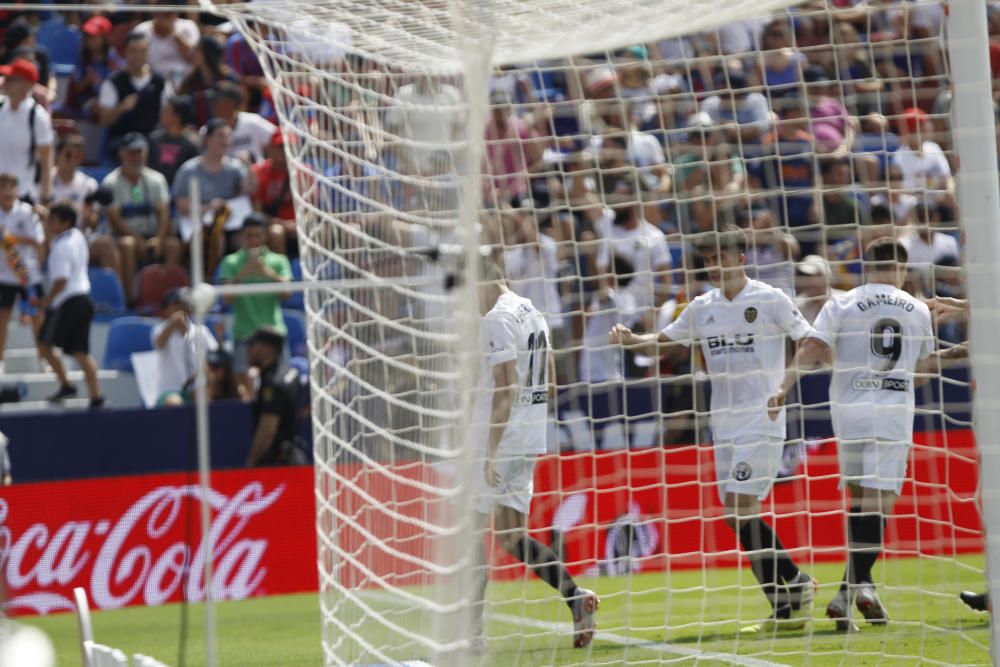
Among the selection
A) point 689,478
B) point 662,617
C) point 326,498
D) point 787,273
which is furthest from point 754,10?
point 689,478

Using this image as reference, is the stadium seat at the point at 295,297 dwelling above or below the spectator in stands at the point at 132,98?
below

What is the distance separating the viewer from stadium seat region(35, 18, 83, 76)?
15.7 meters

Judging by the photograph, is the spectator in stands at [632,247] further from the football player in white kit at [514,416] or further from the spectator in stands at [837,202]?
the football player in white kit at [514,416]

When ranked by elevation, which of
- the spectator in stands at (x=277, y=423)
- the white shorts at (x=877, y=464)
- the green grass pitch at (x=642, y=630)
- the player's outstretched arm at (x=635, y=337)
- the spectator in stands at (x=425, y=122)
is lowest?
the green grass pitch at (x=642, y=630)

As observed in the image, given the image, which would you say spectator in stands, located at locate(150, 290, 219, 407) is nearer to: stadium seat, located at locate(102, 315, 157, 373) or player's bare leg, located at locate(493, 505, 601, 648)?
stadium seat, located at locate(102, 315, 157, 373)

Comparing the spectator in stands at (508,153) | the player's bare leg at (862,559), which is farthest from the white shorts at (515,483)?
the spectator in stands at (508,153)

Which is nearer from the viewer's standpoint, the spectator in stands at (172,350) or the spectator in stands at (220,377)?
the spectator in stands at (220,377)

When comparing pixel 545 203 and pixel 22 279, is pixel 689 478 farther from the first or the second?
pixel 22 279

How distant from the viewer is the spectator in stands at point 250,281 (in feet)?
40.7

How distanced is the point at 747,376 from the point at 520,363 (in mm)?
1316

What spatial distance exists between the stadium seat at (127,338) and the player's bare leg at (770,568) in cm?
613

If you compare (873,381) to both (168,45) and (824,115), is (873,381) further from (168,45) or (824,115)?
(168,45)

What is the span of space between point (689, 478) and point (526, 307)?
3.58 metres

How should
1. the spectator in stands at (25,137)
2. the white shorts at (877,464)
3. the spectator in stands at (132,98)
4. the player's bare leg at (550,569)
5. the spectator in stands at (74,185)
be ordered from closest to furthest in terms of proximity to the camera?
1. the player's bare leg at (550,569)
2. the white shorts at (877,464)
3. the spectator in stands at (25,137)
4. the spectator in stands at (74,185)
5. the spectator in stands at (132,98)
